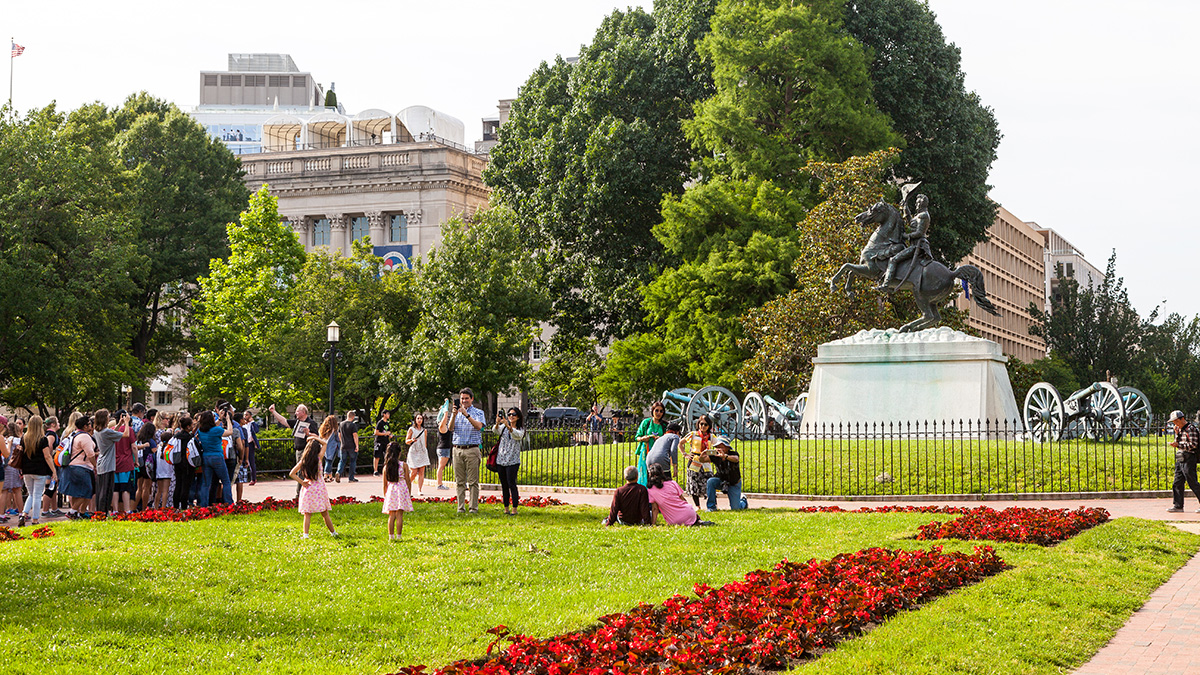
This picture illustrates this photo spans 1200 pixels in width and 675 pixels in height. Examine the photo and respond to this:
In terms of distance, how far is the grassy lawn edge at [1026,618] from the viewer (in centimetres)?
756

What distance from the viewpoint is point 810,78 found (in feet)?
125

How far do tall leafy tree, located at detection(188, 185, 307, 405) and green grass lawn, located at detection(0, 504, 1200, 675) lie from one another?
29832 mm

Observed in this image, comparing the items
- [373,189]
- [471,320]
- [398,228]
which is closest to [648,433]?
[471,320]

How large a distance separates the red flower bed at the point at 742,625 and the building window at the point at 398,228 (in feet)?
234

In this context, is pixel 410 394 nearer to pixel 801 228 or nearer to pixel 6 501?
pixel 801 228

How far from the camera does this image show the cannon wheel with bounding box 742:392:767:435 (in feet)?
94.4

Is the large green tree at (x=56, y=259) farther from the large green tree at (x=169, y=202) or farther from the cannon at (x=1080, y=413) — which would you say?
the cannon at (x=1080, y=413)

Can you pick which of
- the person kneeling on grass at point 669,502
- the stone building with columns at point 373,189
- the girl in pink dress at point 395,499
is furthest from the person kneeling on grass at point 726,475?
the stone building with columns at point 373,189

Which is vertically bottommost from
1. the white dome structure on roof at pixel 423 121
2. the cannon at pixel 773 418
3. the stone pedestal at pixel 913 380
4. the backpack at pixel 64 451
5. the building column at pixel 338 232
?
the backpack at pixel 64 451

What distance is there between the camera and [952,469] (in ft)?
68.1

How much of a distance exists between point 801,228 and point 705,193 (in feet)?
13.0

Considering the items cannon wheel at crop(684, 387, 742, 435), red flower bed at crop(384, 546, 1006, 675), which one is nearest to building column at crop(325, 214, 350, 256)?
cannon wheel at crop(684, 387, 742, 435)

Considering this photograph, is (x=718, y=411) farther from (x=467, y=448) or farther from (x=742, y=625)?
(x=742, y=625)

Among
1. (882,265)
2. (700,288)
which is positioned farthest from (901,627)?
(700,288)
